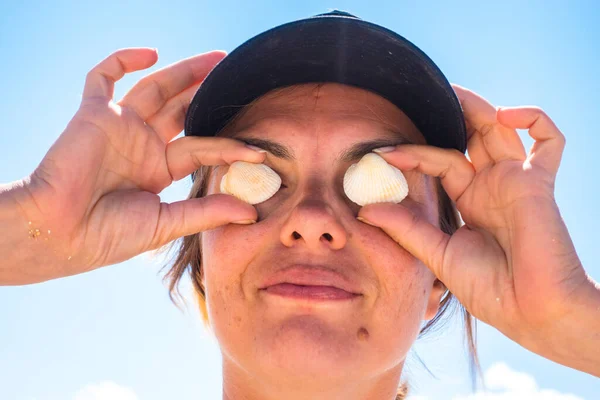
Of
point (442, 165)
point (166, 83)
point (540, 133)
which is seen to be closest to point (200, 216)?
point (166, 83)

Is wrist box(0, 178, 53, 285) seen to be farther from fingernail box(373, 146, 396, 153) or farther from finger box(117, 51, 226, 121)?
fingernail box(373, 146, 396, 153)

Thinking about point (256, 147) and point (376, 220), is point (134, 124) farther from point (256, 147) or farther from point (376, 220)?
point (376, 220)

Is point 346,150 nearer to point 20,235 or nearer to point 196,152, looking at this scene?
point 196,152

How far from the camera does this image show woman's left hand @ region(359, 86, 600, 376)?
99.9 inches

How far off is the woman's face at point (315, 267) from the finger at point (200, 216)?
0.07 m

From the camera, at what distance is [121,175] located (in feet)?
9.68

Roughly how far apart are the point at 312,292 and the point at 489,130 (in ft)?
3.65

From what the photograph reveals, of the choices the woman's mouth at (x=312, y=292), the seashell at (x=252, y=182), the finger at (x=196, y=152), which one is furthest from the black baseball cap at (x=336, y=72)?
the woman's mouth at (x=312, y=292)

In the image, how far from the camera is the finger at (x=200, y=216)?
9.38 ft

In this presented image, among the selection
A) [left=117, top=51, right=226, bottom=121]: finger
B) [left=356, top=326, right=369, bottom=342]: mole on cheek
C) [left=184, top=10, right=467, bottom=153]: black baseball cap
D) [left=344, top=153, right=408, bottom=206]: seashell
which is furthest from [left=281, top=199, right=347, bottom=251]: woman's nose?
[left=117, top=51, right=226, bottom=121]: finger

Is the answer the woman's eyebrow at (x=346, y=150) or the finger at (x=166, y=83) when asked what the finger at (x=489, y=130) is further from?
the finger at (x=166, y=83)

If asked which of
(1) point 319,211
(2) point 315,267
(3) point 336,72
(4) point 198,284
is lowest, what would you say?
(4) point 198,284

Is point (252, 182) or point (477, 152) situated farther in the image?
point (477, 152)

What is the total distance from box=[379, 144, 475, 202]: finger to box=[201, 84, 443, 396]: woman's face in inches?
3.7
